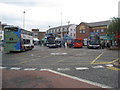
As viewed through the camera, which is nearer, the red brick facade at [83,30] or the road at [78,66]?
the road at [78,66]

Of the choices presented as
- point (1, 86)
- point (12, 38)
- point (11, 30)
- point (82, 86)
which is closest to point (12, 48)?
point (12, 38)

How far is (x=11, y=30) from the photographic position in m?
18.0

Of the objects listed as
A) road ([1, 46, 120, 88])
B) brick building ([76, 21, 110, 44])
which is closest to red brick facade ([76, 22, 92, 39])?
brick building ([76, 21, 110, 44])

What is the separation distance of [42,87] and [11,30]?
15048 mm

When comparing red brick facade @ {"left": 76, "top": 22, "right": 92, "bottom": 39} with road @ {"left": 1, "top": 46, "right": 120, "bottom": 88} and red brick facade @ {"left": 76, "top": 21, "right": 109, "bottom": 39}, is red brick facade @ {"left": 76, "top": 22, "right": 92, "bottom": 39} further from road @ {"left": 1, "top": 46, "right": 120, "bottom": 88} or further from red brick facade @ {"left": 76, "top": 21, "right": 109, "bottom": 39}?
road @ {"left": 1, "top": 46, "right": 120, "bottom": 88}

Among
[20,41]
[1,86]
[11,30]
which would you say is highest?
[11,30]

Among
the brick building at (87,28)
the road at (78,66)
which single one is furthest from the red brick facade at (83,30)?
the road at (78,66)

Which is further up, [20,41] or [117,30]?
[117,30]

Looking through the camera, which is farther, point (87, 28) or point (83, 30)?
point (83, 30)

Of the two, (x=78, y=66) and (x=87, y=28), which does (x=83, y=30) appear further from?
(x=78, y=66)

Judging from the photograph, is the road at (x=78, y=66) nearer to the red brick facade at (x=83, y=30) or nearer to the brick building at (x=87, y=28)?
the brick building at (x=87, y=28)

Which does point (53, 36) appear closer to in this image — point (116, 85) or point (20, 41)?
point (20, 41)

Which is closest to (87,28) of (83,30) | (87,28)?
(87,28)

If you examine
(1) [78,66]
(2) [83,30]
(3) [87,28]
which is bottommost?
(1) [78,66]
